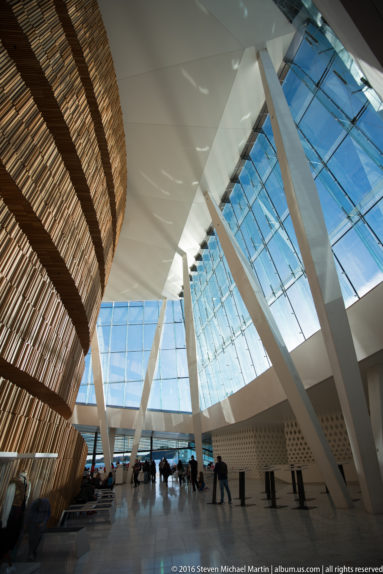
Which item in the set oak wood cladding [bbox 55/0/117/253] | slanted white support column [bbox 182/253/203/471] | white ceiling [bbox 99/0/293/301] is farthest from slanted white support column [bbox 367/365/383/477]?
slanted white support column [bbox 182/253/203/471]

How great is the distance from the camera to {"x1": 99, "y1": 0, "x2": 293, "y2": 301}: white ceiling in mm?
10359

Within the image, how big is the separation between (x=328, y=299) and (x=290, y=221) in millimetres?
7102

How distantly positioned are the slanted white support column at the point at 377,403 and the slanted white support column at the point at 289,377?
1.11m

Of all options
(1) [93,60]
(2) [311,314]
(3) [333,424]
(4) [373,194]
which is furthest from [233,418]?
(1) [93,60]

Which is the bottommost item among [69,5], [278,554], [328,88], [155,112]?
[278,554]

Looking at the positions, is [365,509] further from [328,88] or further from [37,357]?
[328,88]

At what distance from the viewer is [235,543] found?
5297mm

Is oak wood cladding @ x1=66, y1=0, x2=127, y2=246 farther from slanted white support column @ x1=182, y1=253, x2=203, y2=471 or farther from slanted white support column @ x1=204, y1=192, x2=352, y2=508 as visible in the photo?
slanted white support column @ x1=182, y1=253, x2=203, y2=471

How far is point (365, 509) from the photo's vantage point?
7234 mm

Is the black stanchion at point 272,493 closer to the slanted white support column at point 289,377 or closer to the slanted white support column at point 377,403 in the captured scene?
the slanted white support column at point 289,377

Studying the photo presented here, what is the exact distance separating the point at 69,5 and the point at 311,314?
39.2ft

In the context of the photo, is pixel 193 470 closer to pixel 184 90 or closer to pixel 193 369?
pixel 193 369

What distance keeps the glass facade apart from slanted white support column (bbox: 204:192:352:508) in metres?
2.82

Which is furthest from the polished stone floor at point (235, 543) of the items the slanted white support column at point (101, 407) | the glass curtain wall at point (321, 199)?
the slanted white support column at point (101, 407)
